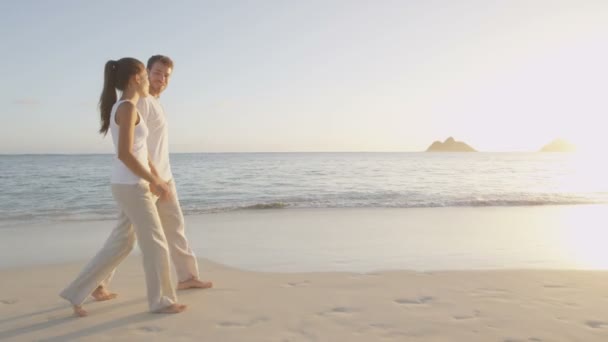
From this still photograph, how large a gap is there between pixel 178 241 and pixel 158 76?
1.40 m

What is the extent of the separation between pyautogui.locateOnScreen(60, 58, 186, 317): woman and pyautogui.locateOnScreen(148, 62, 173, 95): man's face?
50 centimetres

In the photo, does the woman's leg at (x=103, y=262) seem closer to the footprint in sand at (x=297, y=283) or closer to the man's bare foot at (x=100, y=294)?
the man's bare foot at (x=100, y=294)

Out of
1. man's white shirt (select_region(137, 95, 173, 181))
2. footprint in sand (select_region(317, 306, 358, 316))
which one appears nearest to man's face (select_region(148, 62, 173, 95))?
man's white shirt (select_region(137, 95, 173, 181))

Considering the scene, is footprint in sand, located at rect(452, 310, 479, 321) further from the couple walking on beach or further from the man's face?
the man's face

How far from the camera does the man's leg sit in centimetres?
382

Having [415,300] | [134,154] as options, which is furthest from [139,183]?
[415,300]

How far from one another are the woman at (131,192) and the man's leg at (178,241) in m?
0.35

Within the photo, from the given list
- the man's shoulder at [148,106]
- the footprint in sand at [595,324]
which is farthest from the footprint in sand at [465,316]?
the man's shoulder at [148,106]

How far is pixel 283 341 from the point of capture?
289 cm

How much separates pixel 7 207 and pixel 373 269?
12.1 meters

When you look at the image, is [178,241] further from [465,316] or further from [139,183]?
[465,316]

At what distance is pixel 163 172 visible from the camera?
12.0 ft

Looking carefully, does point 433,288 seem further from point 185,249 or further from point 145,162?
Answer: point 145,162

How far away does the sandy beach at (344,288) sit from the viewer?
3068 millimetres
